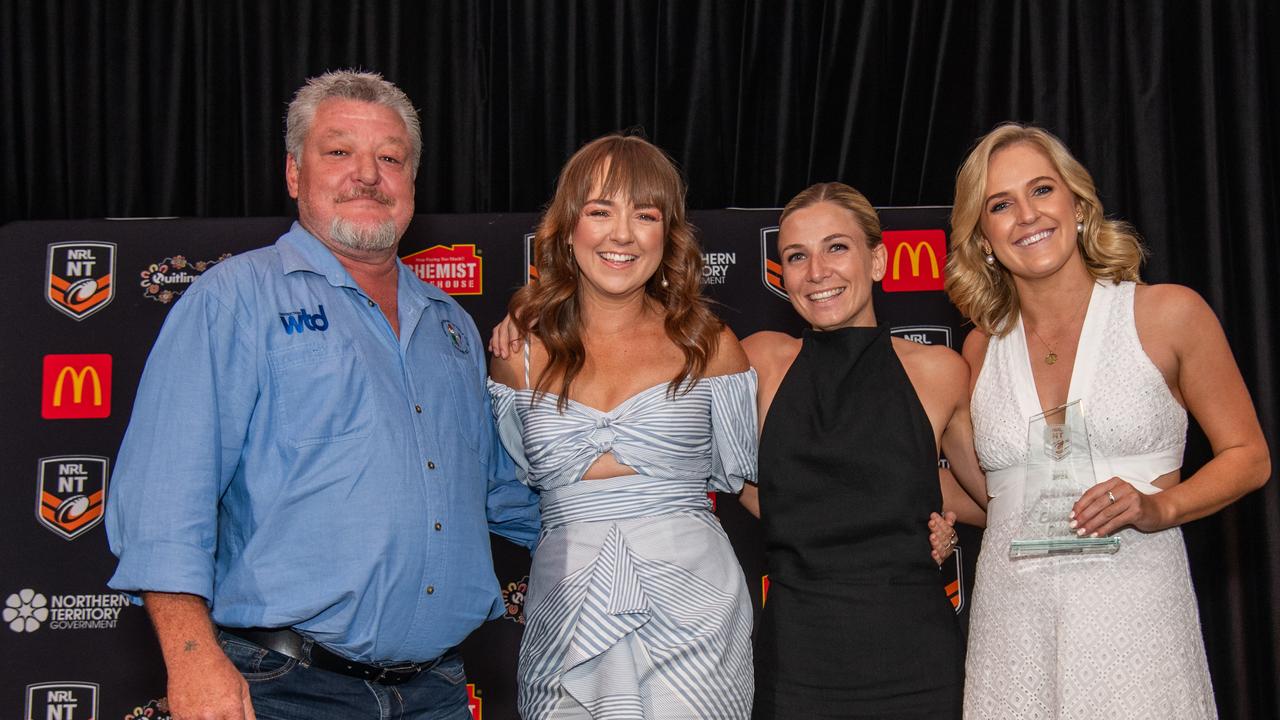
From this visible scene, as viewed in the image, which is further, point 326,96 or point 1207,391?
point 326,96

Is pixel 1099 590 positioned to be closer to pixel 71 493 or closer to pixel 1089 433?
pixel 1089 433

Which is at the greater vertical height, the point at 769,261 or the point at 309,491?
the point at 769,261

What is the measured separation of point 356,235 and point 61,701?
6.08ft

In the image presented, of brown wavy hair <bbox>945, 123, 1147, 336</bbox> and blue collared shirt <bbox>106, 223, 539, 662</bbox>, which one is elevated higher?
brown wavy hair <bbox>945, 123, 1147, 336</bbox>

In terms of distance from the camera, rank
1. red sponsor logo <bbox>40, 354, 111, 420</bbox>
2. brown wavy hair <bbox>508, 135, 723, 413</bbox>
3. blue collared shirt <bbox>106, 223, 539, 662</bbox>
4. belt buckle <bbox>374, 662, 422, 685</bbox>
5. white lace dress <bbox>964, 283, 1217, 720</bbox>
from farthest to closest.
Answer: red sponsor logo <bbox>40, 354, 111, 420</bbox>
brown wavy hair <bbox>508, 135, 723, 413</bbox>
white lace dress <bbox>964, 283, 1217, 720</bbox>
belt buckle <bbox>374, 662, 422, 685</bbox>
blue collared shirt <bbox>106, 223, 539, 662</bbox>

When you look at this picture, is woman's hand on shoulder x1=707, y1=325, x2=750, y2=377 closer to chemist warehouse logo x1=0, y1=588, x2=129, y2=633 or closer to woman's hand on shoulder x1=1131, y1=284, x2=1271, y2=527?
woman's hand on shoulder x1=1131, y1=284, x2=1271, y2=527

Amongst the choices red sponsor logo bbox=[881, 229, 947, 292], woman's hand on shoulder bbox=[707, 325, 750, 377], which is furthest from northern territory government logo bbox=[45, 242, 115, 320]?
red sponsor logo bbox=[881, 229, 947, 292]

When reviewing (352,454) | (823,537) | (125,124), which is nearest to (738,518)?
(823,537)

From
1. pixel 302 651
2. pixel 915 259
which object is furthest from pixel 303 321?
pixel 915 259

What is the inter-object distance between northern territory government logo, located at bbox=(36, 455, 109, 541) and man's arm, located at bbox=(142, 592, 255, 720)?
1.55 meters

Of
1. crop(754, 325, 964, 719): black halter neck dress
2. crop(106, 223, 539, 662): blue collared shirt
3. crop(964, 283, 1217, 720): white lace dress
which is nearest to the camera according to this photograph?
crop(106, 223, 539, 662): blue collared shirt

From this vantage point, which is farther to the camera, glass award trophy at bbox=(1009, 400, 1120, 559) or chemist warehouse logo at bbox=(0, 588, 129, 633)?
chemist warehouse logo at bbox=(0, 588, 129, 633)

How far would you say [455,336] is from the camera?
2.29 m

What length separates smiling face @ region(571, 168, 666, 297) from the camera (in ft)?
7.29
